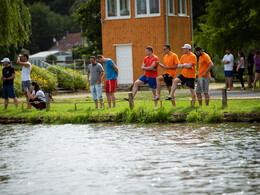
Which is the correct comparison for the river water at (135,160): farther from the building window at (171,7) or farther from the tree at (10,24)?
the building window at (171,7)

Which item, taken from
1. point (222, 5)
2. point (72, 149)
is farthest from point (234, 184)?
point (222, 5)

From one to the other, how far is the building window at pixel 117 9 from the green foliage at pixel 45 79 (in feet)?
16.0

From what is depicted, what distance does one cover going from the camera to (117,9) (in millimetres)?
31344

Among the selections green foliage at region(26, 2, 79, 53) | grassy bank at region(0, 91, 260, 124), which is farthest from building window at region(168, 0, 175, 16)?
green foliage at region(26, 2, 79, 53)

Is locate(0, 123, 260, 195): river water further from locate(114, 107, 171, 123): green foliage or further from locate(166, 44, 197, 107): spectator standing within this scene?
locate(166, 44, 197, 107): spectator standing

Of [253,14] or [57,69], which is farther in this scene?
[57,69]

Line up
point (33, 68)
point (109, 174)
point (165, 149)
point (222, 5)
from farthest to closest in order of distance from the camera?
point (33, 68)
point (222, 5)
point (165, 149)
point (109, 174)

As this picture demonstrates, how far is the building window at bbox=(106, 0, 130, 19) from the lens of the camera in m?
31.2

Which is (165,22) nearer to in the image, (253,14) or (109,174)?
(253,14)

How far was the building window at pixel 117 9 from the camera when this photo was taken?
3119cm

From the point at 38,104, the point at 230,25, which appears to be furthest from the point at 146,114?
the point at 230,25

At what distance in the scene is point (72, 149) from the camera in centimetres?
1146

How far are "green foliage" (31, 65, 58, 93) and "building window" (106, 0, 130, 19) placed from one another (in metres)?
4.87

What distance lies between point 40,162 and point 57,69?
22979mm
